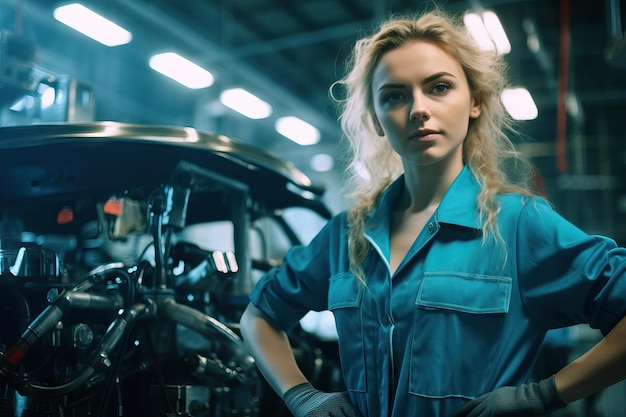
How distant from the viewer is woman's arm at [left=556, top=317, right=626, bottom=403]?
42.1 inches

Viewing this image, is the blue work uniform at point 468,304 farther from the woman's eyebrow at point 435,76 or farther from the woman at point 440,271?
the woman's eyebrow at point 435,76

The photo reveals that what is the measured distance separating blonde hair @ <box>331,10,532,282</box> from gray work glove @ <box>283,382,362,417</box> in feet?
0.89

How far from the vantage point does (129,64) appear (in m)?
6.86

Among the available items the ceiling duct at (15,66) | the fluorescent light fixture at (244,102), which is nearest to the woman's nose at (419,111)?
the ceiling duct at (15,66)

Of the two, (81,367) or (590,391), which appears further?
(81,367)

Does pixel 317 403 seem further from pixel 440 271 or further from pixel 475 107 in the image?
pixel 475 107

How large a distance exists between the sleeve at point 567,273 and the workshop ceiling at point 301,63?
134 inches

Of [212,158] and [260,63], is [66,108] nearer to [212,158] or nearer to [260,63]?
[212,158]

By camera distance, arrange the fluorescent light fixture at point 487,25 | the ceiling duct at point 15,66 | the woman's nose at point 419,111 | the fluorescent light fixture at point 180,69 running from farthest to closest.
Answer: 1. the fluorescent light fixture at point 180,69
2. the fluorescent light fixture at point 487,25
3. the ceiling duct at point 15,66
4. the woman's nose at point 419,111

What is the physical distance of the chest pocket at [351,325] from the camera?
1302mm

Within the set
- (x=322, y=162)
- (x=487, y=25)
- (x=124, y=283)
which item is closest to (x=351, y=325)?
(x=124, y=283)

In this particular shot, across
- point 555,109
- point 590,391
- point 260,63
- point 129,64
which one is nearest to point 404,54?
point 590,391

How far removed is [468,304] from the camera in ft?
3.84

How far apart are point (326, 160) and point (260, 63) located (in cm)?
289
